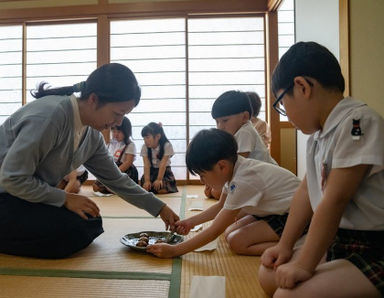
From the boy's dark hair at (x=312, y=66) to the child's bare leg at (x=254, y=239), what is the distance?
790mm

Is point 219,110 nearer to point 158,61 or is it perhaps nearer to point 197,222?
point 197,222

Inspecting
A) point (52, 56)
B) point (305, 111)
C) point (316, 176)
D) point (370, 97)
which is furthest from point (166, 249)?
point (52, 56)

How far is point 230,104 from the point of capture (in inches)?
79.3

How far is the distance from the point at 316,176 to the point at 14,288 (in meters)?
1.05

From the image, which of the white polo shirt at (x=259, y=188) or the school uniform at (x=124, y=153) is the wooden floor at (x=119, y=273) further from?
the school uniform at (x=124, y=153)

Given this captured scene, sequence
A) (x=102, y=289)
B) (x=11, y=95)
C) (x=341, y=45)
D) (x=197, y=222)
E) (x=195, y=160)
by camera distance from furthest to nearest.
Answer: (x=11, y=95) < (x=341, y=45) < (x=197, y=222) < (x=195, y=160) < (x=102, y=289)

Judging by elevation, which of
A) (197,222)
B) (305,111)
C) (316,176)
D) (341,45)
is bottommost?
(197,222)

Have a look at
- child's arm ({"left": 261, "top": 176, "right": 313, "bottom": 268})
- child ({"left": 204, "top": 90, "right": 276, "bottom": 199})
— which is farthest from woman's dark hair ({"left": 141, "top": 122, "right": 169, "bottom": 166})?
child's arm ({"left": 261, "top": 176, "right": 313, "bottom": 268})

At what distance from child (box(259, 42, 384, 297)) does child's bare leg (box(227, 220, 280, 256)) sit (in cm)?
53

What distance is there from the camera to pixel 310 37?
2.74m

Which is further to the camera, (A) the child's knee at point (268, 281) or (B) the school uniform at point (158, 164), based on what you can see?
(B) the school uniform at point (158, 164)

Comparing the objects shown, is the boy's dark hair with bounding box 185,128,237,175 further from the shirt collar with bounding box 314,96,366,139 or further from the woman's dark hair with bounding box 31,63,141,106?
the shirt collar with bounding box 314,96,366,139

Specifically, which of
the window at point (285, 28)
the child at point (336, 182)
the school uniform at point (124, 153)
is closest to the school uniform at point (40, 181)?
the child at point (336, 182)

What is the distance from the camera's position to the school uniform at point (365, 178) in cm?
79
